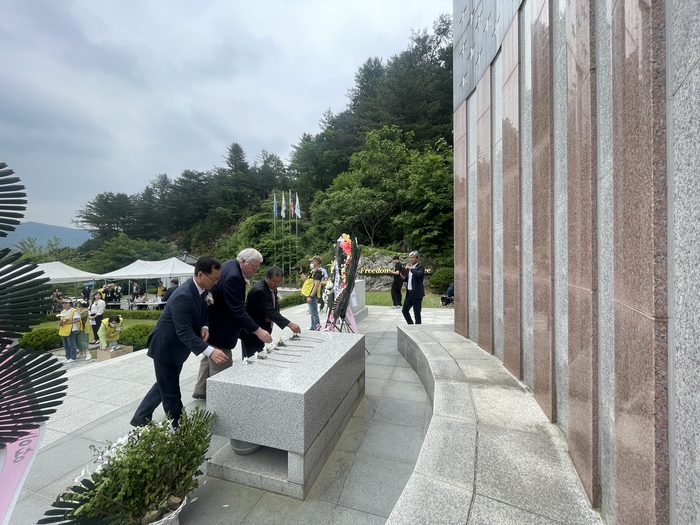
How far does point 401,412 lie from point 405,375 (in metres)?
1.27

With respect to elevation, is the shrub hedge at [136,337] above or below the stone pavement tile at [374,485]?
below

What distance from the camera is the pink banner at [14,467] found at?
959 mm

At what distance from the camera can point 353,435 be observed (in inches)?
133

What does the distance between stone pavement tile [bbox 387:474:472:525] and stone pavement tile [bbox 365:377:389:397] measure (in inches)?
94.0

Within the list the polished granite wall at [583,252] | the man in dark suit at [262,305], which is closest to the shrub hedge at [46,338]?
the man in dark suit at [262,305]

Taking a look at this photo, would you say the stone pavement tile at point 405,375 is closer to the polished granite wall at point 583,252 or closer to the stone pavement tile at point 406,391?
the stone pavement tile at point 406,391

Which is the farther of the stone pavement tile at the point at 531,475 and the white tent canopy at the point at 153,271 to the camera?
the white tent canopy at the point at 153,271

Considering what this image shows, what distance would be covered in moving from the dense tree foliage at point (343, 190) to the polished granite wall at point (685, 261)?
1976 centimetres

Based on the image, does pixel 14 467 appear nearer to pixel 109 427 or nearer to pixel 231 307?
pixel 231 307

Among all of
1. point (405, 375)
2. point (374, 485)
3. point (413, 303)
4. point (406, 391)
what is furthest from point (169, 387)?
point (413, 303)

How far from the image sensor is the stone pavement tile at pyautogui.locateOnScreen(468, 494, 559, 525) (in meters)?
1.77

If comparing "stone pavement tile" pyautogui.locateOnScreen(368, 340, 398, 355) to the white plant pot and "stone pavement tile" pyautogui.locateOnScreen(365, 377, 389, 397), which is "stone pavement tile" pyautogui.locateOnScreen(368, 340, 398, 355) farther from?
the white plant pot

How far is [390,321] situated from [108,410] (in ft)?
23.3

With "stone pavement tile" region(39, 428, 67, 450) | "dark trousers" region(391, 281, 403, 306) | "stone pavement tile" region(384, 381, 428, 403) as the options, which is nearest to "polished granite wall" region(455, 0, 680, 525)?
"stone pavement tile" region(384, 381, 428, 403)
